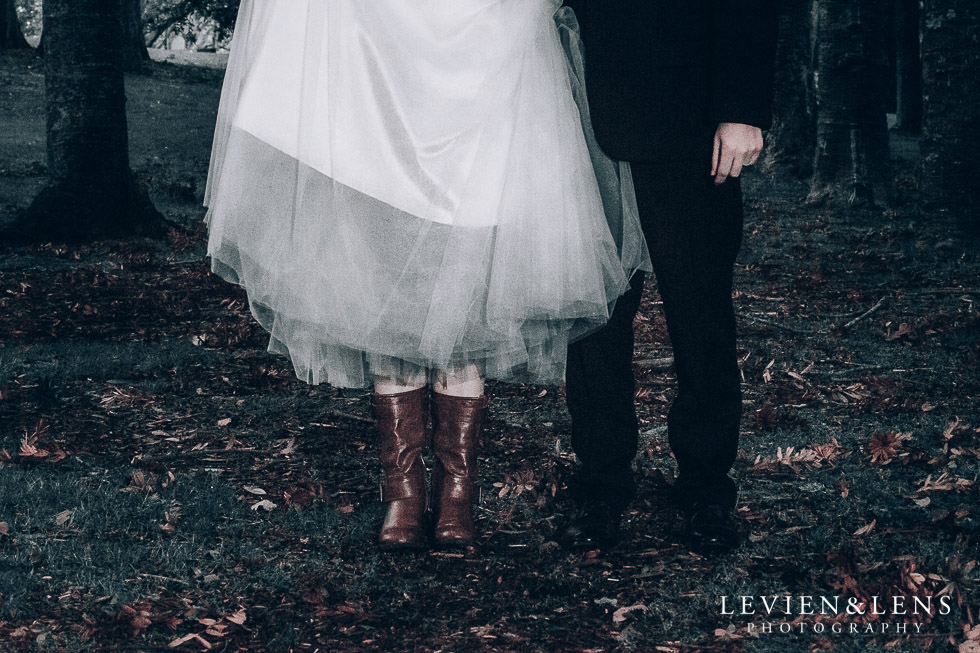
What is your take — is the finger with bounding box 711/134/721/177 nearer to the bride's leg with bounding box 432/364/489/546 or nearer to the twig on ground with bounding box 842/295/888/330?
the bride's leg with bounding box 432/364/489/546

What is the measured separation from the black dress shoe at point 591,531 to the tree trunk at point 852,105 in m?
9.80

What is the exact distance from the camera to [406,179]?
2973 millimetres

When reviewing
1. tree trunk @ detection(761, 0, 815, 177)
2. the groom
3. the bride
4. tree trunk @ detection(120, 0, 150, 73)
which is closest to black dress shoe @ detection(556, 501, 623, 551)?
the groom

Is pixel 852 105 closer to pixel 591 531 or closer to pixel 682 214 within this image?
pixel 682 214

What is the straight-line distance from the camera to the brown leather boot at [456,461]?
127 inches

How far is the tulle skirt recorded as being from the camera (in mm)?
2945

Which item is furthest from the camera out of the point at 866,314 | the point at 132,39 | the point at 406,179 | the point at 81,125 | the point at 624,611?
the point at 132,39

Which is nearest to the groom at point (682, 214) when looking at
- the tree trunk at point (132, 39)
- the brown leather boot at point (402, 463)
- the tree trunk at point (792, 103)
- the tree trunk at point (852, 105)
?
the brown leather boot at point (402, 463)

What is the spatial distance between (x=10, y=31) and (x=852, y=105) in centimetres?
2451

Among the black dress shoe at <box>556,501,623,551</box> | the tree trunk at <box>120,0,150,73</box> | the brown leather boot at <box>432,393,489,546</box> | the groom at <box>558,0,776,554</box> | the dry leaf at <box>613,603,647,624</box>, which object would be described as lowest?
the dry leaf at <box>613,603,647,624</box>

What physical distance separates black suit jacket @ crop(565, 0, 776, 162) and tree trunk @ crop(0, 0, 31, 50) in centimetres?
2862

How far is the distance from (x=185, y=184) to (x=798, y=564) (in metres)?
12.5

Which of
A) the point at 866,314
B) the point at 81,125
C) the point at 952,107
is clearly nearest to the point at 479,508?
the point at 866,314

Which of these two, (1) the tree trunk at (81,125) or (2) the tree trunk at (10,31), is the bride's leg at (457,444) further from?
(2) the tree trunk at (10,31)
